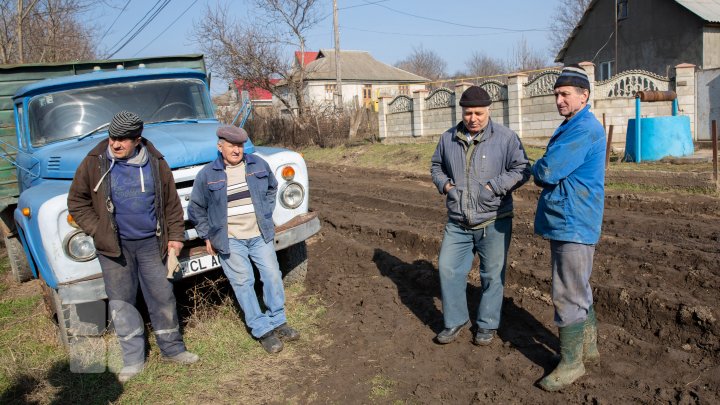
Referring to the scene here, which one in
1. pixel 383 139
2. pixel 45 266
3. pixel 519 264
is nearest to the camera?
pixel 45 266

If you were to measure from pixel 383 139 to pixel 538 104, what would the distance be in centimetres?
724

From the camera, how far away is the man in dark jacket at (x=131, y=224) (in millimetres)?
4082

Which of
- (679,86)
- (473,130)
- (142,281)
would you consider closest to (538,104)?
(679,86)

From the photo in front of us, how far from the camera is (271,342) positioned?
469 centimetres

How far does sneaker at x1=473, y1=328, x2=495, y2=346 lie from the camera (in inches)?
174

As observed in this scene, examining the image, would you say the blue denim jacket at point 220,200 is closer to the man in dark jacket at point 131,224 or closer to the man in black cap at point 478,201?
the man in dark jacket at point 131,224

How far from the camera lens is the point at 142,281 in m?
4.42

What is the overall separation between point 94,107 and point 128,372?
264 centimetres

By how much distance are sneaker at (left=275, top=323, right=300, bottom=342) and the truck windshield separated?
249 cm

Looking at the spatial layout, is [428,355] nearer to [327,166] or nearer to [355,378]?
[355,378]

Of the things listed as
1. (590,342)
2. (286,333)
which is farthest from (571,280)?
(286,333)

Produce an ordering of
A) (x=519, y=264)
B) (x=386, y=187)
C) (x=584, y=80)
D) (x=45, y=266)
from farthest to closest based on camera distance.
Result: (x=386, y=187), (x=519, y=264), (x=45, y=266), (x=584, y=80)

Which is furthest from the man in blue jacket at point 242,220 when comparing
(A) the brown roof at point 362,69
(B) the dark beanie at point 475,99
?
(A) the brown roof at point 362,69

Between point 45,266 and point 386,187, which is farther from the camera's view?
point 386,187
